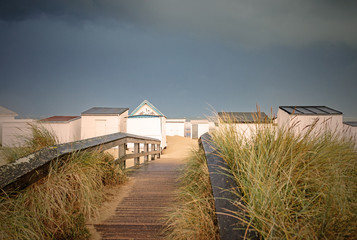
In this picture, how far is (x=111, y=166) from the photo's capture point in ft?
11.4

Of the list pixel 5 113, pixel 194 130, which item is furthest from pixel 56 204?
pixel 5 113

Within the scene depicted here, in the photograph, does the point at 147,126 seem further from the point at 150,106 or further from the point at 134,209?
the point at 134,209

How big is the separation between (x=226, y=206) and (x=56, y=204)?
170 centimetres

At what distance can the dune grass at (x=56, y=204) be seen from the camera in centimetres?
162

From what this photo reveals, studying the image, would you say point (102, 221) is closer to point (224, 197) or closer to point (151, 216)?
point (151, 216)

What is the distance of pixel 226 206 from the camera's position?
4.91ft

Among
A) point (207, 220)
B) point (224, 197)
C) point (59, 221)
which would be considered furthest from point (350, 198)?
point (59, 221)

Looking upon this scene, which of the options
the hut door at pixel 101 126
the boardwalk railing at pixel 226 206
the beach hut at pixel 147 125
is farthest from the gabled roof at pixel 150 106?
the boardwalk railing at pixel 226 206

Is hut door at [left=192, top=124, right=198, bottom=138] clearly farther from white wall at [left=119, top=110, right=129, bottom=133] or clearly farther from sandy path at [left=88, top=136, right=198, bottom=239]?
sandy path at [left=88, top=136, right=198, bottom=239]

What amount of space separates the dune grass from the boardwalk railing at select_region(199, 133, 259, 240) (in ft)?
4.51

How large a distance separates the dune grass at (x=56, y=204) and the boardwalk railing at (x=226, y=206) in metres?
1.37

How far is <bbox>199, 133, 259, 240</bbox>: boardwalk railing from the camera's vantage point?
4.33 ft

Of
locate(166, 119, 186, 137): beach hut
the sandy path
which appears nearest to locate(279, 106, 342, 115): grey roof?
the sandy path

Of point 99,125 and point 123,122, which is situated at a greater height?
point 123,122
